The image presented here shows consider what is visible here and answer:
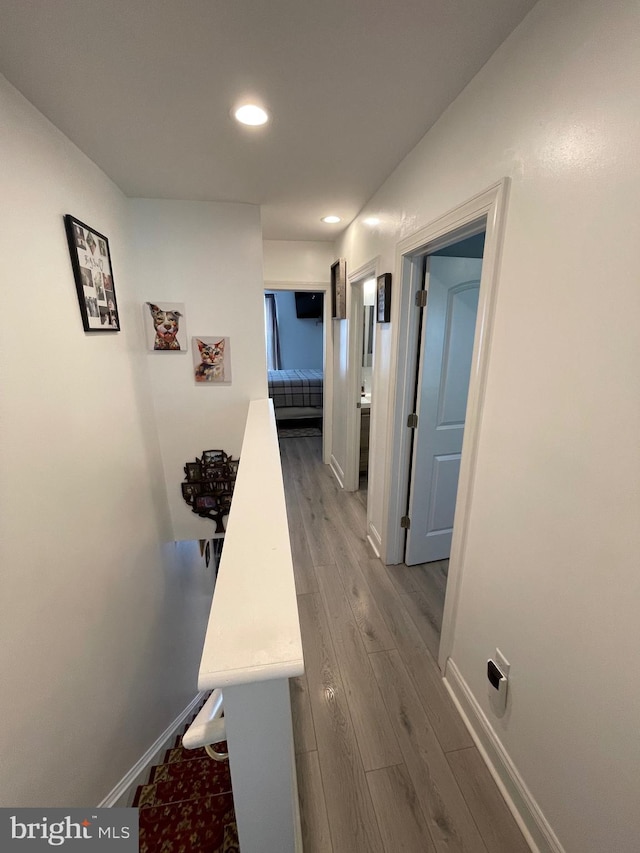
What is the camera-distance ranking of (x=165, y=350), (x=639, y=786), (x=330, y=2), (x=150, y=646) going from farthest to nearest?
(x=165, y=350), (x=150, y=646), (x=330, y=2), (x=639, y=786)

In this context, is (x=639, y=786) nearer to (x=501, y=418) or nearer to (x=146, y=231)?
(x=501, y=418)

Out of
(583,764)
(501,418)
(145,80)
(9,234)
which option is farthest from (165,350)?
(583,764)

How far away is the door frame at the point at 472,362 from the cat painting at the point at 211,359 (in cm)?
134

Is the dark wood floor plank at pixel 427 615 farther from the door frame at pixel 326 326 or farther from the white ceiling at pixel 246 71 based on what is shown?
the white ceiling at pixel 246 71

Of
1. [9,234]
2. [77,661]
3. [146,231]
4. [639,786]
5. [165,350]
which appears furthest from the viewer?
[165,350]

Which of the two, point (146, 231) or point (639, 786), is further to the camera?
point (146, 231)

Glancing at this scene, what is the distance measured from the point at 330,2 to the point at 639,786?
202 centimetres

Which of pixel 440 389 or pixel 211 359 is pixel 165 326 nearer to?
pixel 211 359

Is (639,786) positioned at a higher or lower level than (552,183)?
lower

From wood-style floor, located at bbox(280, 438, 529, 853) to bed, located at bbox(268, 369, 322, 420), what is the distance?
338 centimetres

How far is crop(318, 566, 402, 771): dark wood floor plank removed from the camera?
1346 mm

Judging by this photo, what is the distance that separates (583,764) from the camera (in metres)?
0.89

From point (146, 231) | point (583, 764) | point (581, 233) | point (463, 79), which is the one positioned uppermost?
point (463, 79)

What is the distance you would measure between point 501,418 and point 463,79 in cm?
118
